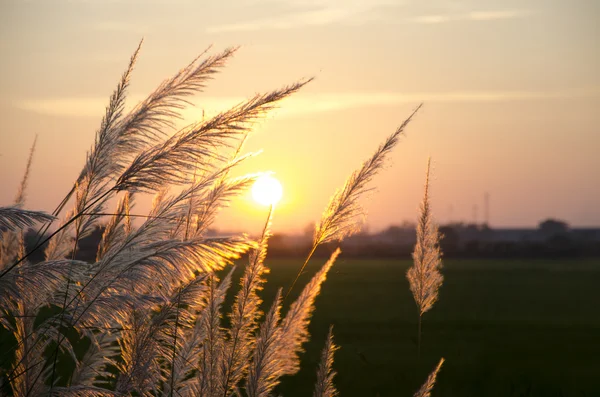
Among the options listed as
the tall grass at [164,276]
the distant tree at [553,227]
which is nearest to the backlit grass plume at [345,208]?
the tall grass at [164,276]

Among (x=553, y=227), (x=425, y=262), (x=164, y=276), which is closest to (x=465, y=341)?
(x=425, y=262)

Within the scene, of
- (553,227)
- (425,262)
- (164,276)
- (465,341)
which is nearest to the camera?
(164,276)

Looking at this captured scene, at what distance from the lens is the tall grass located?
2775 mm

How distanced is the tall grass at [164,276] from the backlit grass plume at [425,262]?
108 cm

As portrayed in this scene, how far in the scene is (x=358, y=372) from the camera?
12.2 meters

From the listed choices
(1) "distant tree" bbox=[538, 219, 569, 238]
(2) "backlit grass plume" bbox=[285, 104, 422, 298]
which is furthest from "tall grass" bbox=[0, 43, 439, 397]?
(1) "distant tree" bbox=[538, 219, 569, 238]

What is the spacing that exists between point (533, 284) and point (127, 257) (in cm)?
4039

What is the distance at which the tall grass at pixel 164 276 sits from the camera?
9.11 feet

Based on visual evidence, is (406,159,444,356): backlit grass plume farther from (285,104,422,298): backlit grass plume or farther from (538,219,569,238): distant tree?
(538,219,569,238): distant tree

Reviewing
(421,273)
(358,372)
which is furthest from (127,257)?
(358,372)

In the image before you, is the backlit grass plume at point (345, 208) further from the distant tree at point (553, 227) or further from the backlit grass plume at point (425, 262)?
the distant tree at point (553, 227)

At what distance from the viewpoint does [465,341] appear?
17766 millimetres

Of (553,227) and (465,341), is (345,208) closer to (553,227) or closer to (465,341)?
(465,341)

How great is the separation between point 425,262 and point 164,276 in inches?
84.6
